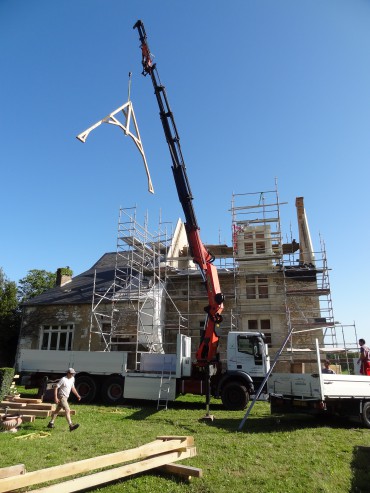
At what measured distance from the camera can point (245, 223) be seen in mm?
20500

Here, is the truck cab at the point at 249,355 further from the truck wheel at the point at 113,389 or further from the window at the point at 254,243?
the window at the point at 254,243

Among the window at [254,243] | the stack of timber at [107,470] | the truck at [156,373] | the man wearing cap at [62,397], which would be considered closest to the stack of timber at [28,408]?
the man wearing cap at [62,397]

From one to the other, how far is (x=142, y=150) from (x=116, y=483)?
9918 millimetres

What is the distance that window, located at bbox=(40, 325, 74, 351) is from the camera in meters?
19.6

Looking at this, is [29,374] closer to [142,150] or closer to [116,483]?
[142,150]

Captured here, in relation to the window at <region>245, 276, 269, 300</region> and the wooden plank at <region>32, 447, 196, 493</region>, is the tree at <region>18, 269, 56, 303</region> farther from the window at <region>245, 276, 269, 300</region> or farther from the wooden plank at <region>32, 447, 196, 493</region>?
the wooden plank at <region>32, 447, 196, 493</region>

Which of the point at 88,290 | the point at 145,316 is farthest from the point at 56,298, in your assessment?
the point at 145,316

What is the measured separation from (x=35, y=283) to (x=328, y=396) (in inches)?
1360

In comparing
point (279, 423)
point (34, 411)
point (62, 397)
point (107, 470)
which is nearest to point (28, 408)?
point (34, 411)

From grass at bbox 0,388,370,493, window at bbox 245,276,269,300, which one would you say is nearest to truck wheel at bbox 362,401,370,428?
grass at bbox 0,388,370,493

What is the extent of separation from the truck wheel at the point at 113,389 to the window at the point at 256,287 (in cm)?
849

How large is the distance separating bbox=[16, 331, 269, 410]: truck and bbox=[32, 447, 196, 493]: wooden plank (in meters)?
6.29

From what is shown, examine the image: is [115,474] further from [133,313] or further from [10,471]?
[133,313]

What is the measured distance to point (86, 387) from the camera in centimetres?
1381
